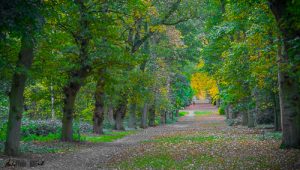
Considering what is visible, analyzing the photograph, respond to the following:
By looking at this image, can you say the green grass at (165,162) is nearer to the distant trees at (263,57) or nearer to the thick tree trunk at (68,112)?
the distant trees at (263,57)

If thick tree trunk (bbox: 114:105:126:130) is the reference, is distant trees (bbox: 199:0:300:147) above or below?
above

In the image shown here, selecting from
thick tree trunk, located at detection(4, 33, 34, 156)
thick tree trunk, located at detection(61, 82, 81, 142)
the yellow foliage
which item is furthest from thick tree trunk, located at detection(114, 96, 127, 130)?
thick tree trunk, located at detection(4, 33, 34, 156)

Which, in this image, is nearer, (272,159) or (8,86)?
(272,159)

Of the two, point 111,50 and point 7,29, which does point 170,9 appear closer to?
point 111,50

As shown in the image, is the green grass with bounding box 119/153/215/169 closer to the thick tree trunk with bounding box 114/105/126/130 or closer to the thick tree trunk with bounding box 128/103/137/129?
the thick tree trunk with bounding box 114/105/126/130

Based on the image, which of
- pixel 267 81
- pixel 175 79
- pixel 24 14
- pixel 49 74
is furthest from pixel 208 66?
pixel 24 14

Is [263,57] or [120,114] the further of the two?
[120,114]

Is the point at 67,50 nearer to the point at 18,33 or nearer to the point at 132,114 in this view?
the point at 18,33

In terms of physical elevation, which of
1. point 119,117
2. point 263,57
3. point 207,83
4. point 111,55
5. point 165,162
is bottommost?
point 165,162

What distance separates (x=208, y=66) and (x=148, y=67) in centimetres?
596

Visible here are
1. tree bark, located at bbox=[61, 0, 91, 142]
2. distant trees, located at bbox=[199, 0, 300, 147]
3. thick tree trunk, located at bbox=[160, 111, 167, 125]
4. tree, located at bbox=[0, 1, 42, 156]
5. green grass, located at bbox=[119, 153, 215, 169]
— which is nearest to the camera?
tree, located at bbox=[0, 1, 42, 156]

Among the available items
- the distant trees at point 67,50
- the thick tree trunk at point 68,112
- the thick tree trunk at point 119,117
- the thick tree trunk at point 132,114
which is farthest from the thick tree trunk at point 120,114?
the thick tree trunk at point 68,112

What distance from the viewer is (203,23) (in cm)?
3569

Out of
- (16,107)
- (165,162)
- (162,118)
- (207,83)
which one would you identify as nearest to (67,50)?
(16,107)
